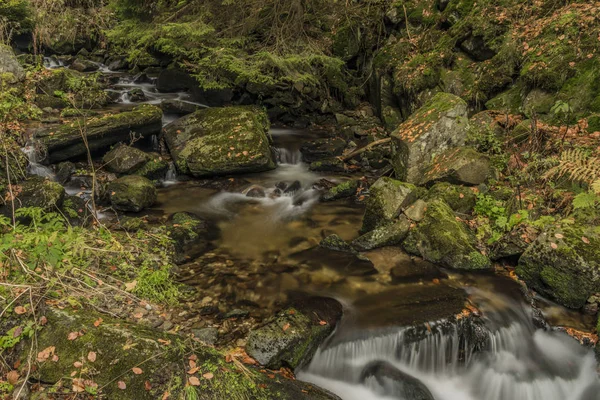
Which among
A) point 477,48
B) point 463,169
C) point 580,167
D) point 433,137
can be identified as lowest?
point 463,169

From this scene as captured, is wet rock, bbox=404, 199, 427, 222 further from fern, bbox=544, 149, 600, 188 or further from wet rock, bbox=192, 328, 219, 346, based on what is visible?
wet rock, bbox=192, 328, 219, 346

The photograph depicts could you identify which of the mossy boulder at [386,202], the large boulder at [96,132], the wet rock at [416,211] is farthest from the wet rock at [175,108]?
the wet rock at [416,211]

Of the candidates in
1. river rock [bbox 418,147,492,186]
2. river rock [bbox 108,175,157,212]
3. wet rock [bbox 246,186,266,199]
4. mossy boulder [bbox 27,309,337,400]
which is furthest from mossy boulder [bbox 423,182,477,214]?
river rock [bbox 108,175,157,212]

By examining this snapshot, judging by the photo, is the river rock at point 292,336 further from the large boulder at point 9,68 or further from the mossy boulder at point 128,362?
the large boulder at point 9,68

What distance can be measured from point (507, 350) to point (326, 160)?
6.86m

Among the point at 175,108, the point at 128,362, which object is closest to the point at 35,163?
the point at 175,108

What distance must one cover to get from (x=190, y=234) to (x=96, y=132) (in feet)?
14.7

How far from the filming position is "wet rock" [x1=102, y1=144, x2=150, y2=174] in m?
8.90

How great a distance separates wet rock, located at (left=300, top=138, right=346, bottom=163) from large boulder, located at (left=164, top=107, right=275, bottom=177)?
1.26m

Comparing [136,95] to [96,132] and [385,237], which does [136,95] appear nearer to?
[96,132]

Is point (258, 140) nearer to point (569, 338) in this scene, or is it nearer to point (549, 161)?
point (549, 161)

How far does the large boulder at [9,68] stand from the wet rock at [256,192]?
7.08 meters

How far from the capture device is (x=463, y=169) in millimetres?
7117

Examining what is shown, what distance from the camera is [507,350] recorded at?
4551mm
